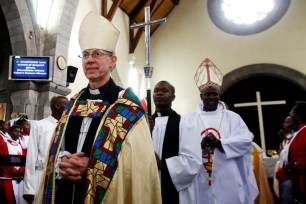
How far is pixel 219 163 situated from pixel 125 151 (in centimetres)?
156

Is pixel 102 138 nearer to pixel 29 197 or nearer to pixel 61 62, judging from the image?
pixel 29 197

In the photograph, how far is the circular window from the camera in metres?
8.57

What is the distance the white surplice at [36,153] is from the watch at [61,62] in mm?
2399

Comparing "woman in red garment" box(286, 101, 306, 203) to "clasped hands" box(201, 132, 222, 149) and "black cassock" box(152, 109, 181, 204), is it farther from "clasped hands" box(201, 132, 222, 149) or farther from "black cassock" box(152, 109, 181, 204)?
"black cassock" box(152, 109, 181, 204)

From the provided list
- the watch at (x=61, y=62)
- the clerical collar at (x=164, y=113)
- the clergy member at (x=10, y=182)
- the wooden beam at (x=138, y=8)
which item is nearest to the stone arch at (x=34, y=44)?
the watch at (x=61, y=62)

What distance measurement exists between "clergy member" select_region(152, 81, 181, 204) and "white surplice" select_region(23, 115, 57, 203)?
→ 111 centimetres

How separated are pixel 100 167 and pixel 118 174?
84 mm

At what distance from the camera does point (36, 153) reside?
291 centimetres

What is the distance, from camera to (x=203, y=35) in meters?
9.09

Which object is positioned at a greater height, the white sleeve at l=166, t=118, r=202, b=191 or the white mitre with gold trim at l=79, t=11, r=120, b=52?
the white mitre with gold trim at l=79, t=11, r=120, b=52

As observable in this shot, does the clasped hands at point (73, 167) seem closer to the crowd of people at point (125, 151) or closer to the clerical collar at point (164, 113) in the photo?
the crowd of people at point (125, 151)

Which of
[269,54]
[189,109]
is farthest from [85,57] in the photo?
[269,54]

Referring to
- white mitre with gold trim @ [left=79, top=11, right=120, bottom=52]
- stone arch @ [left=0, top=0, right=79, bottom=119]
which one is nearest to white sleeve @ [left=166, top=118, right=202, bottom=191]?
white mitre with gold trim @ [left=79, top=11, right=120, bottom=52]

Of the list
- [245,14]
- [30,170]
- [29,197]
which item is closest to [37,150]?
[30,170]
